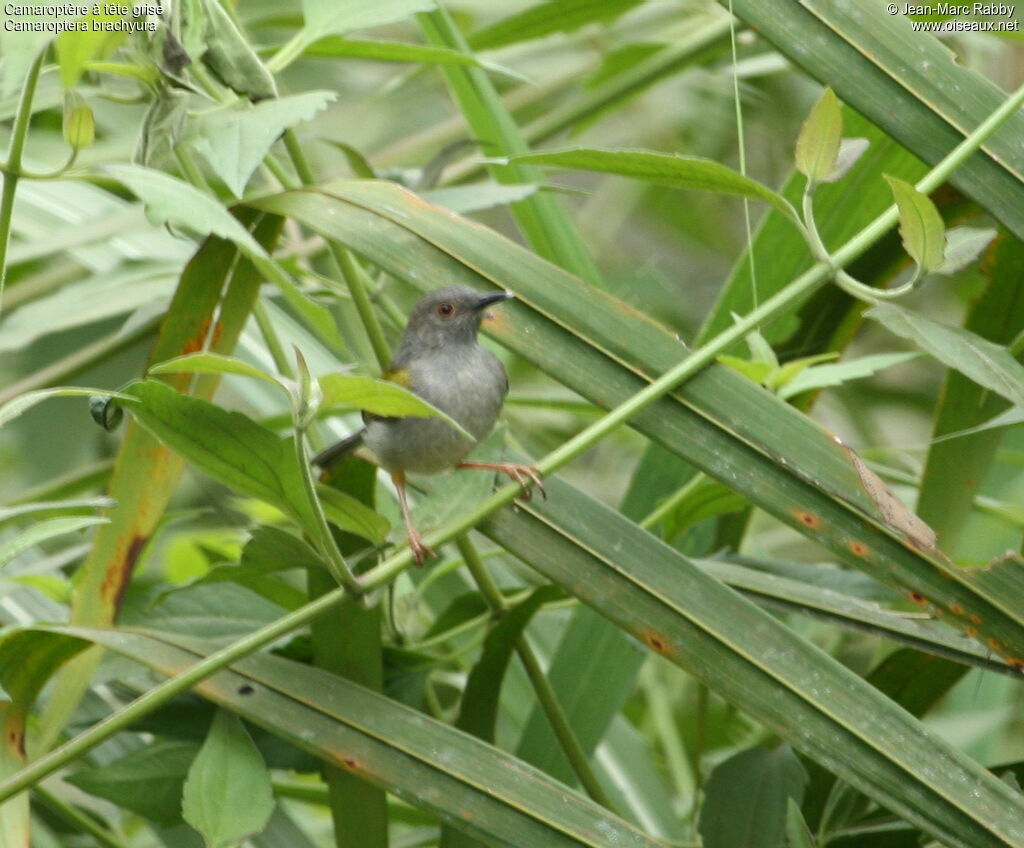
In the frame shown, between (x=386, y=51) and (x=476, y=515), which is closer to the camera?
(x=476, y=515)

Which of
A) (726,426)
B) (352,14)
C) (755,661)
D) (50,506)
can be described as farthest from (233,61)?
(755,661)

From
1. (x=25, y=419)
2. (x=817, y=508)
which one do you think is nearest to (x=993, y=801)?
(x=817, y=508)

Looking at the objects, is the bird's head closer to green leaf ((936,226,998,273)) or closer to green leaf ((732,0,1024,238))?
green leaf ((732,0,1024,238))

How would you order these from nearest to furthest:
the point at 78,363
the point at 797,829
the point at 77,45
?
the point at 77,45, the point at 797,829, the point at 78,363

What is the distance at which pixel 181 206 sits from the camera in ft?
3.64

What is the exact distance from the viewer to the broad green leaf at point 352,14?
4.72 ft

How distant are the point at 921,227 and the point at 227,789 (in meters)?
1.03

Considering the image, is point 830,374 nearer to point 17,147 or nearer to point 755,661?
point 755,661

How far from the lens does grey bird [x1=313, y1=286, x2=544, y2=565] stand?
2.03 metres

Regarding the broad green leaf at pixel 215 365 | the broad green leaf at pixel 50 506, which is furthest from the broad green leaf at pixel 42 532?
the broad green leaf at pixel 215 365

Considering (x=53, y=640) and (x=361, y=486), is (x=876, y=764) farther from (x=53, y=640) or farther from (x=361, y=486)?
(x=53, y=640)

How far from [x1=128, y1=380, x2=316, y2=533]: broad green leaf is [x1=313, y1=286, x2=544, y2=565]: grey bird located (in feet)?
1.87

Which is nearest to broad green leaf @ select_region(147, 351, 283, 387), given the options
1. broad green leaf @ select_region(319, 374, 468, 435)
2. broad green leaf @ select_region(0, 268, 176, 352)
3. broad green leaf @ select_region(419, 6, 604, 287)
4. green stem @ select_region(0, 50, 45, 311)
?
broad green leaf @ select_region(319, 374, 468, 435)

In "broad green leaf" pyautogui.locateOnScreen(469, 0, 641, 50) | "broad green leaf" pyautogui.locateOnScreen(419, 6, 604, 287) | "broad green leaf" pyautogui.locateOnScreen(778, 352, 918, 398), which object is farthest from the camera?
"broad green leaf" pyautogui.locateOnScreen(469, 0, 641, 50)
